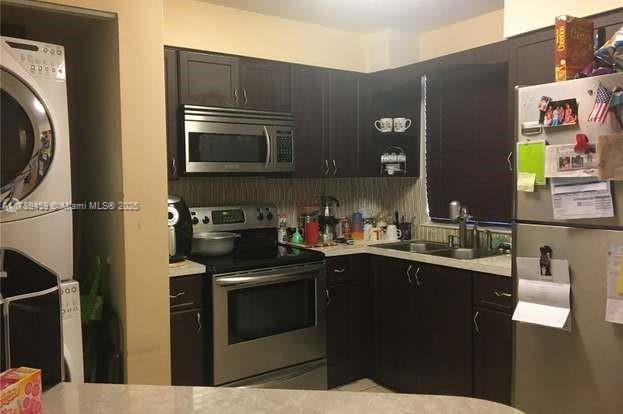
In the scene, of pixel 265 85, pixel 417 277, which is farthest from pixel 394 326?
pixel 265 85

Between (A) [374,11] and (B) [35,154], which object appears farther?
(A) [374,11]

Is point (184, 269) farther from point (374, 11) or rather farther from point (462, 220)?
point (374, 11)

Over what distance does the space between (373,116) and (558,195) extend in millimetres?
1888

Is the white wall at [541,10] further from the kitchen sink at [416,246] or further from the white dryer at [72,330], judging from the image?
the white dryer at [72,330]

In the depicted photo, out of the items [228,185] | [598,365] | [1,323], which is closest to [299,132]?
[228,185]

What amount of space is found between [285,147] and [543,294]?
1778 mm

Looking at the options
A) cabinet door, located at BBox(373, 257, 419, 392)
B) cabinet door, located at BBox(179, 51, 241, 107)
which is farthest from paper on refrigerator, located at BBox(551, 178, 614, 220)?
cabinet door, located at BBox(179, 51, 241, 107)

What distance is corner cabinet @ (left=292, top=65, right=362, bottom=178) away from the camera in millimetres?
3488

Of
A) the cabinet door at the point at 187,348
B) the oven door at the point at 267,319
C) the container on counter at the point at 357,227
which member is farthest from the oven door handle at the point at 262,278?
the container on counter at the point at 357,227

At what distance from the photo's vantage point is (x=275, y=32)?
3.59 meters

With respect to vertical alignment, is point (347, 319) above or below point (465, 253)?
below

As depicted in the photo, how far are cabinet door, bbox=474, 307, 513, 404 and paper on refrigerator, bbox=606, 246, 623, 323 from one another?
743mm

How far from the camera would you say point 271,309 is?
10.2ft

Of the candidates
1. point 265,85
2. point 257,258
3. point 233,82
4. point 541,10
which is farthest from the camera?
point 265,85
